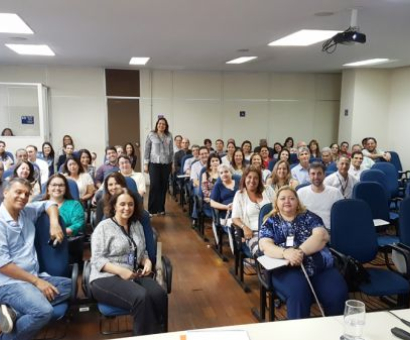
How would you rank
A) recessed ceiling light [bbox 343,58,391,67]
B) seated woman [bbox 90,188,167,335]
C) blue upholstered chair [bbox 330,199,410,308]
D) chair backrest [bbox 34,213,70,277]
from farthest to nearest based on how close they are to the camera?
recessed ceiling light [bbox 343,58,391,67]
blue upholstered chair [bbox 330,199,410,308]
chair backrest [bbox 34,213,70,277]
seated woman [bbox 90,188,167,335]

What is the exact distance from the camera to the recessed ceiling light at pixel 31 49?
610cm

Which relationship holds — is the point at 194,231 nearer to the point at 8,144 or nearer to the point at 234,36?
the point at 234,36

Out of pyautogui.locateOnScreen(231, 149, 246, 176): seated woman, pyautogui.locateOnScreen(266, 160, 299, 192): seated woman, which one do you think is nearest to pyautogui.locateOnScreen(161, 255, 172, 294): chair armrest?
pyautogui.locateOnScreen(266, 160, 299, 192): seated woman

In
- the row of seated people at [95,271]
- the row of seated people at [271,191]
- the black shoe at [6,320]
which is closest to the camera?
the black shoe at [6,320]

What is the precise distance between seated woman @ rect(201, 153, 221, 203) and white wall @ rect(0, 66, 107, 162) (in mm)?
4597

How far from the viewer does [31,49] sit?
6426mm

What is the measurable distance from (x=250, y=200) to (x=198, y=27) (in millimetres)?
2276

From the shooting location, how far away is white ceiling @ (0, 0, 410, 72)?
3.66 meters

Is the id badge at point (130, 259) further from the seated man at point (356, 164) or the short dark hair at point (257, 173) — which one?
the seated man at point (356, 164)

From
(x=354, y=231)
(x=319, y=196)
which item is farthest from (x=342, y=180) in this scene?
(x=354, y=231)

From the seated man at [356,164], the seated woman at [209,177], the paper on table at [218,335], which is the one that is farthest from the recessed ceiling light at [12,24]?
the seated man at [356,164]

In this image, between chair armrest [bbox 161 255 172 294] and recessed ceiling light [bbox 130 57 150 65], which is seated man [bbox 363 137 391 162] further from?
chair armrest [bbox 161 255 172 294]

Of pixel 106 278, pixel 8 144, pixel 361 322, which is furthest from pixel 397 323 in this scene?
pixel 8 144

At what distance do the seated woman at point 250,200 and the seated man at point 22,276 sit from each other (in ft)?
5.58
